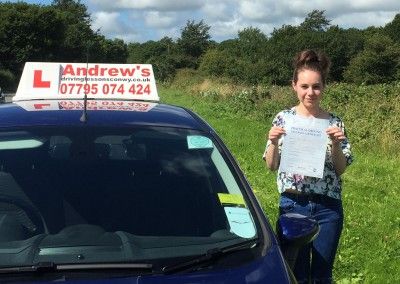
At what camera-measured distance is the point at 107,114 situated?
10.6 feet

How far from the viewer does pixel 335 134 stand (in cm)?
354

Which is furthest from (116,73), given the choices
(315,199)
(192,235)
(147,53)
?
(147,53)

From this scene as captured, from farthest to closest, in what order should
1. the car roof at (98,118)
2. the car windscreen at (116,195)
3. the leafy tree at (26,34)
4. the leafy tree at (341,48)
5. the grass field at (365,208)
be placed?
the leafy tree at (341,48), the leafy tree at (26,34), the grass field at (365,208), the car roof at (98,118), the car windscreen at (116,195)

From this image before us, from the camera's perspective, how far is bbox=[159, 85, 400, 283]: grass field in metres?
5.33

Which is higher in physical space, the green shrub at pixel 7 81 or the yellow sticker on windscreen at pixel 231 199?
the green shrub at pixel 7 81

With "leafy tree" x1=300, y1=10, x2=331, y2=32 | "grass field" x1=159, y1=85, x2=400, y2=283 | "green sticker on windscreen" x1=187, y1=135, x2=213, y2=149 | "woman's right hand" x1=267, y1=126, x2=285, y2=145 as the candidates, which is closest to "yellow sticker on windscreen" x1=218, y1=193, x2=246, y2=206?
"green sticker on windscreen" x1=187, y1=135, x2=213, y2=149

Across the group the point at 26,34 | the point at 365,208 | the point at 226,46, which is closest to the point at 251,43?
the point at 226,46

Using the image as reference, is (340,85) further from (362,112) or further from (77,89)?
(77,89)

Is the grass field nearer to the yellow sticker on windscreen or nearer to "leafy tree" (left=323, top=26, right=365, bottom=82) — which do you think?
the yellow sticker on windscreen

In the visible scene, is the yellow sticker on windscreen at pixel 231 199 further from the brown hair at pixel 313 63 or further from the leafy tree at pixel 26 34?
the leafy tree at pixel 26 34

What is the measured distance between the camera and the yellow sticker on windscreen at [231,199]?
288 centimetres

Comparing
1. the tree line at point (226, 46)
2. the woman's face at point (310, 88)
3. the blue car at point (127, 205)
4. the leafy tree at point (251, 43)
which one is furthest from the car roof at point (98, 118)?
the leafy tree at point (251, 43)

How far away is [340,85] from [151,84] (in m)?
15.6

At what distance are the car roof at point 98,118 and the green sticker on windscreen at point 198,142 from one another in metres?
0.09
